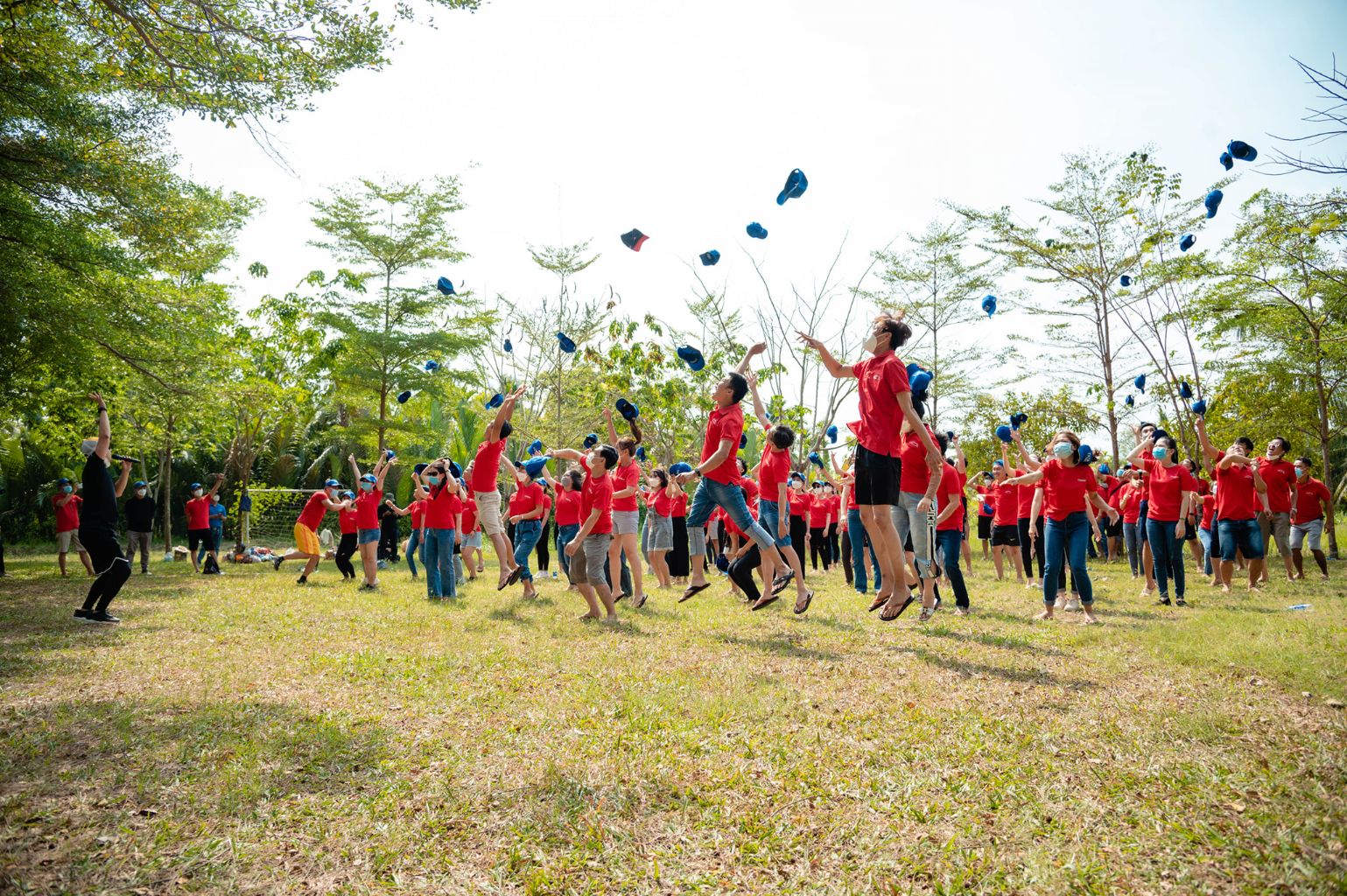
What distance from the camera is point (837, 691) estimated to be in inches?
211

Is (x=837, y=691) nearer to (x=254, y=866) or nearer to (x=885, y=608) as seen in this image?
(x=885, y=608)

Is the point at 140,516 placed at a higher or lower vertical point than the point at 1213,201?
lower

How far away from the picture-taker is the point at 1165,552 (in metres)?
10.1

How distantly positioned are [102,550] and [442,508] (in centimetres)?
371

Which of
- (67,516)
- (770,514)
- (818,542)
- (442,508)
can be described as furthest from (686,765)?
(67,516)

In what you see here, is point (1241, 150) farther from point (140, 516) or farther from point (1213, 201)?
point (140, 516)

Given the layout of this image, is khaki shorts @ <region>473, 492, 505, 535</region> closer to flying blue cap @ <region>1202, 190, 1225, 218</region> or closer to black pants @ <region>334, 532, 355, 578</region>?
black pants @ <region>334, 532, 355, 578</region>

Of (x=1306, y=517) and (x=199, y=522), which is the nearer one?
(x=1306, y=517)

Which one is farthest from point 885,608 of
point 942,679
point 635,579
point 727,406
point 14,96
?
point 14,96

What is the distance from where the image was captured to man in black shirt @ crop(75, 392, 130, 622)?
8.30 meters

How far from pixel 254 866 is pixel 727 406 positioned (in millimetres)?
5570

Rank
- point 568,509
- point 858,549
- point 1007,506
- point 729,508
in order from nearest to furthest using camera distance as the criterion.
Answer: point 729,508, point 568,509, point 858,549, point 1007,506

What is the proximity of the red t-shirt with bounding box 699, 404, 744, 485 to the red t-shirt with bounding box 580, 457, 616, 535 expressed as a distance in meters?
1.09

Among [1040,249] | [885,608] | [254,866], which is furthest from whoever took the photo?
[1040,249]
